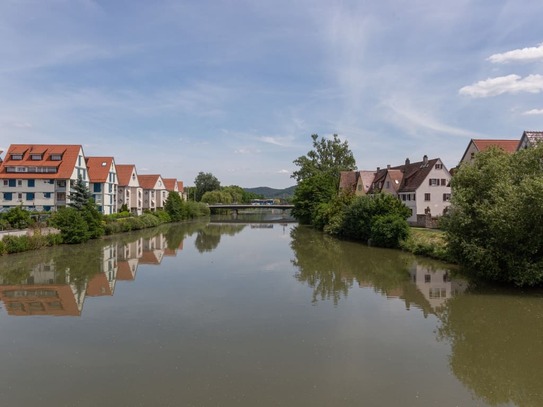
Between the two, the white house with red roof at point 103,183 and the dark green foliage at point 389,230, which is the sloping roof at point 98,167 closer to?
the white house with red roof at point 103,183

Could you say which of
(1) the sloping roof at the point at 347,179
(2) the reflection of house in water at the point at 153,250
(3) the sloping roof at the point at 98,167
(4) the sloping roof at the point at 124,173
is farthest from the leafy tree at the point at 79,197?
(1) the sloping roof at the point at 347,179

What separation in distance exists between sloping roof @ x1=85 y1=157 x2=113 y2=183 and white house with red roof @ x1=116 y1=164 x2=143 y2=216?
278 inches

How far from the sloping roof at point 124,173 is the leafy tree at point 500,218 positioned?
57.2 meters

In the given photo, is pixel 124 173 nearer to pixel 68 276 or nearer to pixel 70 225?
pixel 70 225

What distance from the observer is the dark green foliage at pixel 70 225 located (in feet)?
126

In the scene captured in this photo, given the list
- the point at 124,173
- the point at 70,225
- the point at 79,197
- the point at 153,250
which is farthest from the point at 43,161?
the point at 153,250

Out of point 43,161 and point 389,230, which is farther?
point 43,161

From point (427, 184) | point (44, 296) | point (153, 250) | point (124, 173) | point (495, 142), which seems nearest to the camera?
point (44, 296)

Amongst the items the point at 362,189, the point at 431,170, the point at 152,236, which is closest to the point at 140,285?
the point at 152,236

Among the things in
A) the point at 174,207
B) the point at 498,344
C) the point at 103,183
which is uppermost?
the point at 103,183

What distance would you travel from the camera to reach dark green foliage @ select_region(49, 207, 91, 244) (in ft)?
126

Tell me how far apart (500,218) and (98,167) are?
5461 cm

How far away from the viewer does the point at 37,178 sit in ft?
171

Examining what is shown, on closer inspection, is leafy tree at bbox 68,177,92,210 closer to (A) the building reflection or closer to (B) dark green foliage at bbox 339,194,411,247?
(A) the building reflection
